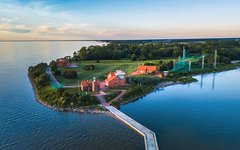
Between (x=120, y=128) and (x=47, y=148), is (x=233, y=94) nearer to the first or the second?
(x=120, y=128)

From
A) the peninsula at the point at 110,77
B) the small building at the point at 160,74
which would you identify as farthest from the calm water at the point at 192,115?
the small building at the point at 160,74

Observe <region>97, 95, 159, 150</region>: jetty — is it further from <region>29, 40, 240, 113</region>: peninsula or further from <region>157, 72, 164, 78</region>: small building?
<region>157, 72, 164, 78</region>: small building

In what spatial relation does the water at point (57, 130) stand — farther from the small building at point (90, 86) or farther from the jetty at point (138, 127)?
the small building at point (90, 86)

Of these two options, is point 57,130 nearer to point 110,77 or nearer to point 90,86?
point 90,86

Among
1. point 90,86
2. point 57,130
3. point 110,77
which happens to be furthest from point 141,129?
point 110,77

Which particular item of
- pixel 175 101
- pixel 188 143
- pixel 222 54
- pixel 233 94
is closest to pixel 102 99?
pixel 175 101

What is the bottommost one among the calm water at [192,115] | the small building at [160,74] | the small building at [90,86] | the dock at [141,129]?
the calm water at [192,115]
